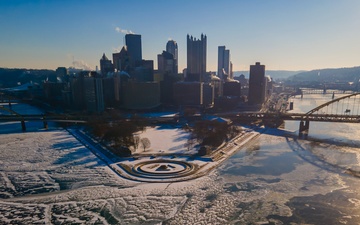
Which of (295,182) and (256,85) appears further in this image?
(256,85)

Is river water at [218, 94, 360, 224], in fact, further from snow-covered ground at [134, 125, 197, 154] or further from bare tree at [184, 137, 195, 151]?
snow-covered ground at [134, 125, 197, 154]

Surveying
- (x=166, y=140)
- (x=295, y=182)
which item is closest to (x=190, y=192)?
(x=295, y=182)

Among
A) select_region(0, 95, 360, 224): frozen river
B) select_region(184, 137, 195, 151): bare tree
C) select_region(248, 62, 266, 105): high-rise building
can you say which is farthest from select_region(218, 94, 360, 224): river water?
select_region(248, 62, 266, 105): high-rise building

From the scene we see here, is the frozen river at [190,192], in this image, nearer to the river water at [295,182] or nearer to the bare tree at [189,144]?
the river water at [295,182]

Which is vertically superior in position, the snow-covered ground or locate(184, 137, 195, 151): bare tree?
locate(184, 137, 195, 151): bare tree

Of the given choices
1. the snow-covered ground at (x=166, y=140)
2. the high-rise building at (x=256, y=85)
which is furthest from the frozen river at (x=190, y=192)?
the high-rise building at (x=256, y=85)

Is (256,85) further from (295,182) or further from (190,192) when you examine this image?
(190,192)

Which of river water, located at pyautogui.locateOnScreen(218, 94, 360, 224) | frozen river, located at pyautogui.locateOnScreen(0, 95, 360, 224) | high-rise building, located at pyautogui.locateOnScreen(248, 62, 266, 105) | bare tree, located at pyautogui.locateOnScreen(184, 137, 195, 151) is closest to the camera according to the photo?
frozen river, located at pyautogui.locateOnScreen(0, 95, 360, 224)

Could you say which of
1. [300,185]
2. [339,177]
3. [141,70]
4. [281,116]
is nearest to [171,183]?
[300,185]
